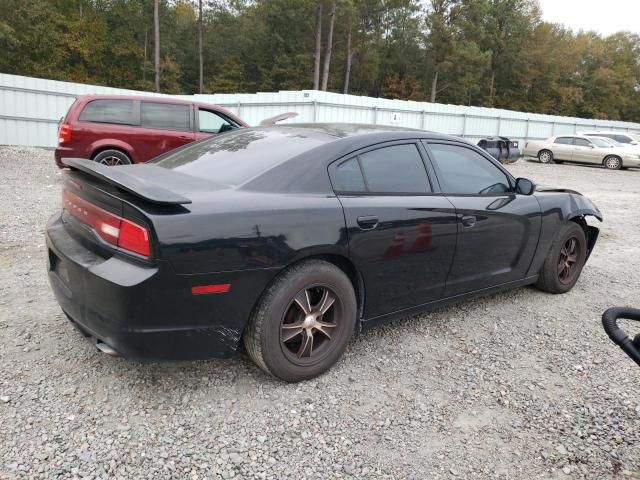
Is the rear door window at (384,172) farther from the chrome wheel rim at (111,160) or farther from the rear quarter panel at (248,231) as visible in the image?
the chrome wheel rim at (111,160)

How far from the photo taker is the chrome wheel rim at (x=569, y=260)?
183 inches

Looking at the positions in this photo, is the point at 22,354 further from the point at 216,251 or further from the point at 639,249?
the point at 639,249

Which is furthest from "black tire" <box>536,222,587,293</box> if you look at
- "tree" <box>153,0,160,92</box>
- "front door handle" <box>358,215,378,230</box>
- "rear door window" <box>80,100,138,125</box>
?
"tree" <box>153,0,160,92</box>

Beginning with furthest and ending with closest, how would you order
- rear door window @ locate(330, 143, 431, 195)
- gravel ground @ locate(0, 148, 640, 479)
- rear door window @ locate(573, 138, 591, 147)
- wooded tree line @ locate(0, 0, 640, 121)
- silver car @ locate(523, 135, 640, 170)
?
1. wooded tree line @ locate(0, 0, 640, 121)
2. rear door window @ locate(573, 138, 591, 147)
3. silver car @ locate(523, 135, 640, 170)
4. rear door window @ locate(330, 143, 431, 195)
5. gravel ground @ locate(0, 148, 640, 479)

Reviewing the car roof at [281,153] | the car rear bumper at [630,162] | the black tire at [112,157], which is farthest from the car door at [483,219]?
the car rear bumper at [630,162]

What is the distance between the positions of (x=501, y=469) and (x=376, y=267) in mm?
1271

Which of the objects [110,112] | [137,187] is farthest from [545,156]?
[137,187]

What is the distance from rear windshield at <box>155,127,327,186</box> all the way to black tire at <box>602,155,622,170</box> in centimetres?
2259

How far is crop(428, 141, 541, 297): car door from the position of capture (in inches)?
141

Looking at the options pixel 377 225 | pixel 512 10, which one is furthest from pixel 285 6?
pixel 377 225

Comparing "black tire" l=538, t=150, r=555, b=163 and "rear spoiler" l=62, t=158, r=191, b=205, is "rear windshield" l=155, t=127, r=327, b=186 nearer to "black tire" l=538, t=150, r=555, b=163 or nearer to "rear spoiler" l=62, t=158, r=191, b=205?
"rear spoiler" l=62, t=158, r=191, b=205

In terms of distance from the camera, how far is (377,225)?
3029 millimetres

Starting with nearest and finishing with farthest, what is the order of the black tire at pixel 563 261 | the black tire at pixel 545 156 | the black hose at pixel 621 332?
1. the black hose at pixel 621 332
2. the black tire at pixel 563 261
3. the black tire at pixel 545 156

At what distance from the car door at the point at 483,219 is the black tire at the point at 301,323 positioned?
3.27 ft
